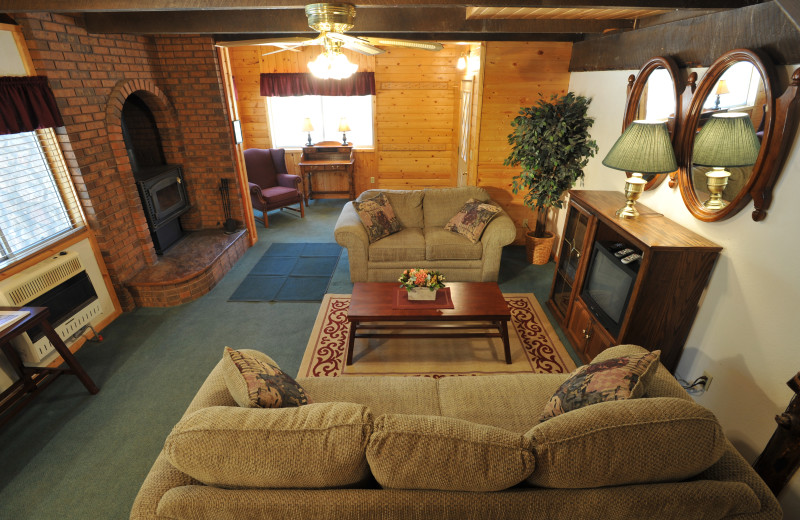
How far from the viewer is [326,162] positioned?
6.58m

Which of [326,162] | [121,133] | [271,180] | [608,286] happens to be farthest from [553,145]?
[271,180]

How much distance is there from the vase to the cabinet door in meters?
1.17

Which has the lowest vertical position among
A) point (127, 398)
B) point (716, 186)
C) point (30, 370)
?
point (127, 398)

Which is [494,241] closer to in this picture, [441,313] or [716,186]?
[441,313]

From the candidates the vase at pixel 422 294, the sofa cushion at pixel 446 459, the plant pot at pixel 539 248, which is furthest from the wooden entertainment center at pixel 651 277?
the sofa cushion at pixel 446 459

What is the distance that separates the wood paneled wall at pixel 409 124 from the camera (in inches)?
194

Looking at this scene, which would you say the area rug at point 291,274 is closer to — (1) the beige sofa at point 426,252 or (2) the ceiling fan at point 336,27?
(1) the beige sofa at point 426,252

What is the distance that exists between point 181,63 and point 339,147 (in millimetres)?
2787

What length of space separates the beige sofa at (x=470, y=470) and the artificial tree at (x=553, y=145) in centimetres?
299

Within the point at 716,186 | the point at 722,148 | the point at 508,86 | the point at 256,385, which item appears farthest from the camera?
the point at 508,86

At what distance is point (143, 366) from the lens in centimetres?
304

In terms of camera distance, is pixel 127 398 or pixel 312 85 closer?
pixel 127 398

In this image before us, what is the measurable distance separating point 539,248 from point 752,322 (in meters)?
2.53

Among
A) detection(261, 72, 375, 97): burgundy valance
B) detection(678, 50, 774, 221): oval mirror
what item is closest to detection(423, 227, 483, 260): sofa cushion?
detection(678, 50, 774, 221): oval mirror
